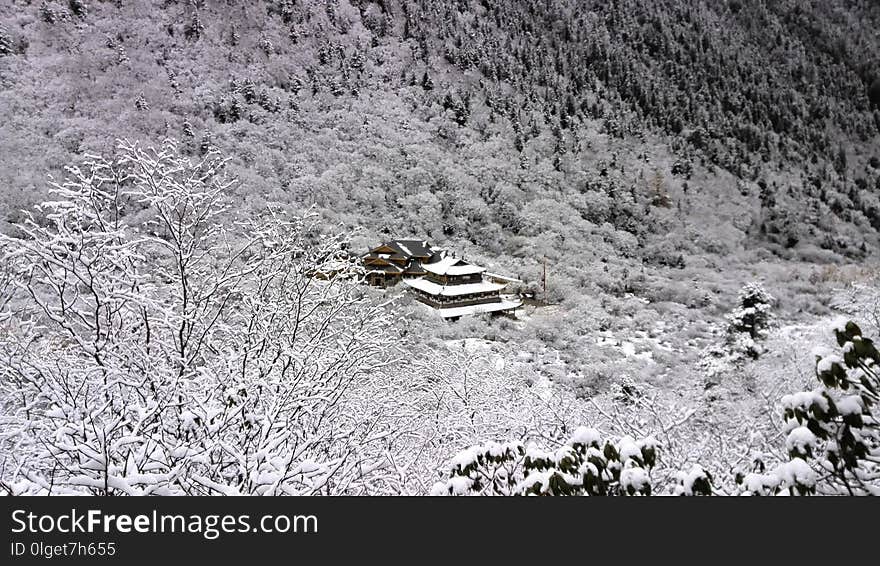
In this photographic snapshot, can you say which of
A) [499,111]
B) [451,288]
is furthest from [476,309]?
[499,111]

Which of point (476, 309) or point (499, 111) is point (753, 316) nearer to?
point (476, 309)

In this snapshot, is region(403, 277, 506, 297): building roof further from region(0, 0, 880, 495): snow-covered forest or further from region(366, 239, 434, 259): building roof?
region(0, 0, 880, 495): snow-covered forest

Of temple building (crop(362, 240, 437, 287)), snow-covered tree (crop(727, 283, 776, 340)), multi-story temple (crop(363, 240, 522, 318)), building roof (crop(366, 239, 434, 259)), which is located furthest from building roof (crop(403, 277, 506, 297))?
snow-covered tree (crop(727, 283, 776, 340))

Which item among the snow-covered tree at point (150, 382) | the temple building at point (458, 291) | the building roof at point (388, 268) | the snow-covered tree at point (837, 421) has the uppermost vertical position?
the snow-covered tree at point (837, 421)

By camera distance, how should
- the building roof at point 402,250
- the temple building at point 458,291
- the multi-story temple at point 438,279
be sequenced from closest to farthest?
the temple building at point 458,291, the multi-story temple at point 438,279, the building roof at point 402,250

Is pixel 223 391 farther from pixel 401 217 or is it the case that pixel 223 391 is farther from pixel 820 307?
pixel 401 217

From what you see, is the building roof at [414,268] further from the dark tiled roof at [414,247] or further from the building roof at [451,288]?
the building roof at [451,288]

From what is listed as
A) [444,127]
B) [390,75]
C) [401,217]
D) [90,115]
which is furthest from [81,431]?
[390,75]

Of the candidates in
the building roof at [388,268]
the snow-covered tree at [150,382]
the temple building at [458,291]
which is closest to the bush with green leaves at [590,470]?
the snow-covered tree at [150,382]
